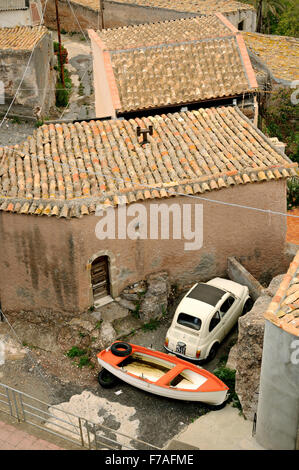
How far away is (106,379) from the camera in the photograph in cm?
1658

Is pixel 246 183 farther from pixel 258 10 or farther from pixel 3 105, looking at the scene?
pixel 258 10

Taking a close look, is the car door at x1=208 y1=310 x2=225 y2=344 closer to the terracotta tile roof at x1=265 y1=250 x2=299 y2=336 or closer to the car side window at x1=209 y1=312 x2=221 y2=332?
the car side window at x1=209 y1=312 x2=221 y2=332

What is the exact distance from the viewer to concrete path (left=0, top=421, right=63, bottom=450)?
12.3m

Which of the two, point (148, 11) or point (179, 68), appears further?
point (148, 11)

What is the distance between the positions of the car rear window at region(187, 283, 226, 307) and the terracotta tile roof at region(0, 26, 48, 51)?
14356 millimetres

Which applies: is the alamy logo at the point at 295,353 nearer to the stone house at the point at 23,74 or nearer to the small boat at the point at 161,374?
the small boat at the point at 161,374

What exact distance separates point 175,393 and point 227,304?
3574mm

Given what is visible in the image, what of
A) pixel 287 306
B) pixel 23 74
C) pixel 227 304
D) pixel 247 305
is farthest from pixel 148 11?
pixel 287 306

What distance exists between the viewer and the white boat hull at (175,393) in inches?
590

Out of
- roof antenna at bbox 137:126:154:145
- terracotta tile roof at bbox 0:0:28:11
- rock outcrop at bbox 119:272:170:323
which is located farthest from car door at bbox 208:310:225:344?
terracotta tile roof at bbox 0:0:28:11

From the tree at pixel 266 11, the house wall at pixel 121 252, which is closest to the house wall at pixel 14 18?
the tree at pixel 266 11

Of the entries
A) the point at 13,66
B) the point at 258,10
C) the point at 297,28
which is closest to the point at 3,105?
the point at 13,66

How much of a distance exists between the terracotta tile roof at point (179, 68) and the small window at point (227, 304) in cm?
831

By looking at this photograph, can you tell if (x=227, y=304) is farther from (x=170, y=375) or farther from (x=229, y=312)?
(x=170, y=375)
